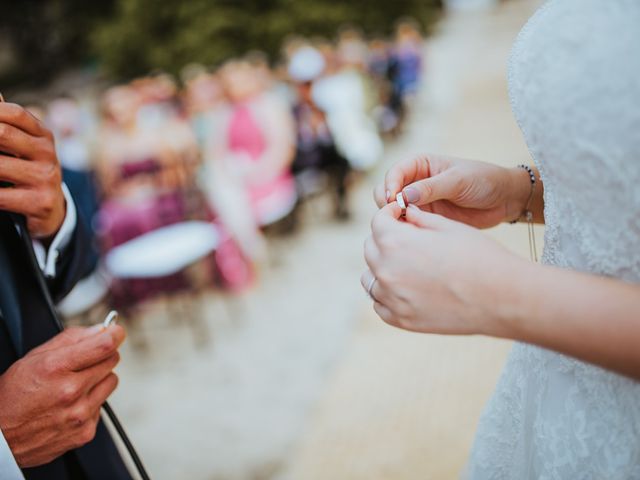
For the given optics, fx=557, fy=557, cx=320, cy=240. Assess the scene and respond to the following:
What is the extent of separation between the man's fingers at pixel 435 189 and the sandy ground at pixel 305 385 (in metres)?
2.04

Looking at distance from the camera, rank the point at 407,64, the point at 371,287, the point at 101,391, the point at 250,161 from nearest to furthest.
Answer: the point at 371,287 → the point at 101,391 → the point at 250,161 → the point at 407,64

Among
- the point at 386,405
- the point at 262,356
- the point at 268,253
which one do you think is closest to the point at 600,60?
the point at 386,405

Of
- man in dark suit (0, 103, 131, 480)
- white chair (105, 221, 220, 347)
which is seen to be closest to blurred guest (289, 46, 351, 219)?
white chair (105, 221, 220, 347)

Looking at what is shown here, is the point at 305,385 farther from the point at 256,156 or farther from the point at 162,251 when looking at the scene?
the point at 256,156

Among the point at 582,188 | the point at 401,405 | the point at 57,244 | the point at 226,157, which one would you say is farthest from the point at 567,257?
the point at 226,157

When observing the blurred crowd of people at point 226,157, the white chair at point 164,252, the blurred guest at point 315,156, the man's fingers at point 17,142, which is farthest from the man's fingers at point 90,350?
the blurred guest at point 315,156

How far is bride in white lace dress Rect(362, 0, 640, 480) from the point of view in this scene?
0.80 meters

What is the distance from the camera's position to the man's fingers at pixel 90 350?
1.15 meters

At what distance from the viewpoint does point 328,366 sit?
4.03m

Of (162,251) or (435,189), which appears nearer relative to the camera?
(435,189)

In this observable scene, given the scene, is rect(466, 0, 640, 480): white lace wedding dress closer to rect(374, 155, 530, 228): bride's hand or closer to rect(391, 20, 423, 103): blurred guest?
rect(374, 155, 530, 228): bride's hand

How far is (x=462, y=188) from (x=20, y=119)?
95 cm

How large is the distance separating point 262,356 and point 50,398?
10.6 ft

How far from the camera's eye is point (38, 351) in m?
1.17
